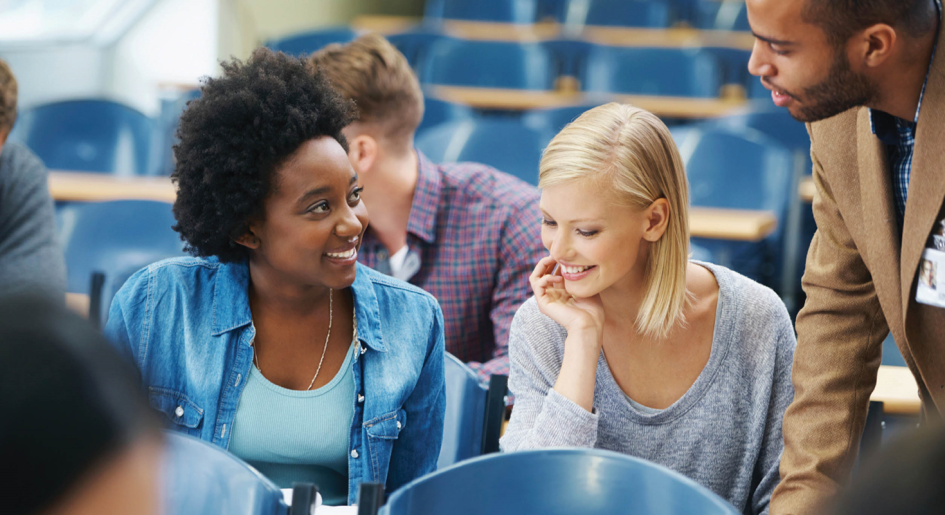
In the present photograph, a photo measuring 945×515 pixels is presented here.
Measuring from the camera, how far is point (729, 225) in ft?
10.0

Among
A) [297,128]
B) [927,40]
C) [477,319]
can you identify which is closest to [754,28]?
[927,40]

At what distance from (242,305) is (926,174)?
1.13 meters

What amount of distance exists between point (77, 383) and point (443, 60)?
5.42m

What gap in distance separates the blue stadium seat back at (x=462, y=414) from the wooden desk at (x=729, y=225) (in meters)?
1.33

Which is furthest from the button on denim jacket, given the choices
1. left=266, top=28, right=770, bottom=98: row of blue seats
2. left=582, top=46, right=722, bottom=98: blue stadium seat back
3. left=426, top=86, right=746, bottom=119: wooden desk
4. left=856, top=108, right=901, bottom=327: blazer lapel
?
left=582, top=46, right=722, bottom=98: blue stadium seat back

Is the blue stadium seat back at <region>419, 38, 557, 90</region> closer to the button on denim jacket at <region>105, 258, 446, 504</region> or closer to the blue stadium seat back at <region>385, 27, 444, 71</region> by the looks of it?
the blue stadium seat back at <region>385, 27, 444, 71</region>

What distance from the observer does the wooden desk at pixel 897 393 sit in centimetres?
179

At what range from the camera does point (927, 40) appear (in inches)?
47.2

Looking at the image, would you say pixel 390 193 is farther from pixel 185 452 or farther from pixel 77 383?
pixel 77 383

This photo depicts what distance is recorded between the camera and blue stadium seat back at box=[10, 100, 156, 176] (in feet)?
13.1

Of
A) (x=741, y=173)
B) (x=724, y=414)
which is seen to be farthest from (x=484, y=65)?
(x=724, y=414)

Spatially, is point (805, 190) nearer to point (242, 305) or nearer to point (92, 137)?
point (242, 305)

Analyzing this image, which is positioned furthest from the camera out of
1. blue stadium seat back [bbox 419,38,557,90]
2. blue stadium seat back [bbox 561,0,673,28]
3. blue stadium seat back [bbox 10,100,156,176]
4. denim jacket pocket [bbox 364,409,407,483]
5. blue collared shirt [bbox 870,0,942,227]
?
blue stadium seat back [bbox 561,0,673,28]

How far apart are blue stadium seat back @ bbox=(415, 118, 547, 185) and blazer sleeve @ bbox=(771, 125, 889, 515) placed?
2175 mm
